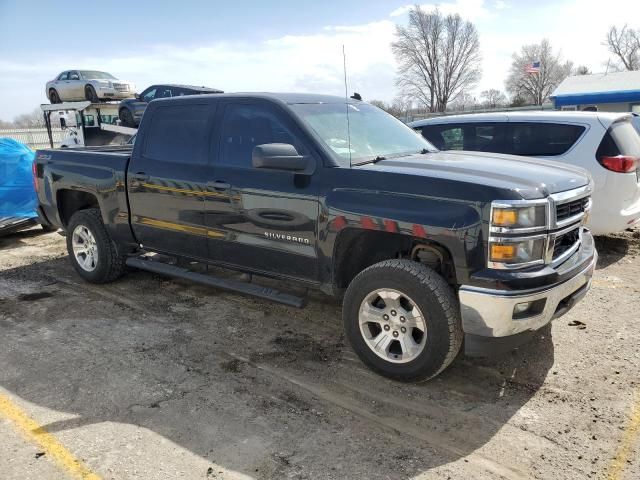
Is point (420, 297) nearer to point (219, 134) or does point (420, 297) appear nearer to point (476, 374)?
point (476, 374)

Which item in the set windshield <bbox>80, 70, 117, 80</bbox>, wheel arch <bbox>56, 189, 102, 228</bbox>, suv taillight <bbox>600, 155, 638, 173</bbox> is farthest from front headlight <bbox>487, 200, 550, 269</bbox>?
windshield <bbox>80, 70, 117, 80</bbox>

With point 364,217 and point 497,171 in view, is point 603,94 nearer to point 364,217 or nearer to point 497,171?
point 497,171

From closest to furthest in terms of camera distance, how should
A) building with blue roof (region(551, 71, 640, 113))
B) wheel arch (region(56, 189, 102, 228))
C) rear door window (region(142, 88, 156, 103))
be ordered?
wheel arch (region(56, 189, 102, 228)) < rear door window (region(142, 88, 156, 103)) < building with blue roof (region(551, 71, 640, 113))

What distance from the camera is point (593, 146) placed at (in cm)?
592

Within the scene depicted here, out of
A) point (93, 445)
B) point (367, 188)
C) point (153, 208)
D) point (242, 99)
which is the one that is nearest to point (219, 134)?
point (242, 99)

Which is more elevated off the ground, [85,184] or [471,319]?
[85,184]

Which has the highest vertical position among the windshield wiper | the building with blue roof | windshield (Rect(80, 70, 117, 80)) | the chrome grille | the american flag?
the american flag

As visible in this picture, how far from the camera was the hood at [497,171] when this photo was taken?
3.22 meters

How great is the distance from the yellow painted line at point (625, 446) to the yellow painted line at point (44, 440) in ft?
8.56

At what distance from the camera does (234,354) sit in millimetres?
4125

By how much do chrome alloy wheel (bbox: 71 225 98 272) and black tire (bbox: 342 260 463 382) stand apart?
338 centimetres

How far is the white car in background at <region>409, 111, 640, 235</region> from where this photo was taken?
5855mm

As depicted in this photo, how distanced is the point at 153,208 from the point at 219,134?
3.35 feet

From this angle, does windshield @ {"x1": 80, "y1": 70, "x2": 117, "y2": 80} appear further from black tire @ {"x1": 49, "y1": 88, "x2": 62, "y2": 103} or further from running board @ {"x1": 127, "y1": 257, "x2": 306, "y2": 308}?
running board @ {"x1": 127, "y1": 257, "x2": 306, "y2": 308}
